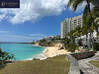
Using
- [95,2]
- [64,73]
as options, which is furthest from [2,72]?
[95,2]

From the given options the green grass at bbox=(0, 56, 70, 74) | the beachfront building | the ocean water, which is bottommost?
the ocean water

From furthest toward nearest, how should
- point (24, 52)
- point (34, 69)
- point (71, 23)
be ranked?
1. point (71, 23)
2. point (24, 52)
3. point (34, 69)

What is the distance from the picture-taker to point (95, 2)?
10281 mm

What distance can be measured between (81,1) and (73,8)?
3.25ft

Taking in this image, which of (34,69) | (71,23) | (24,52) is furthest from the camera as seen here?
(71,23)

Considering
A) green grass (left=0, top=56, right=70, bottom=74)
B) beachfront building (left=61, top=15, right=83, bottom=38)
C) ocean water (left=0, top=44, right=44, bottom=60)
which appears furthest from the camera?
beachfront building (left=61, top=15, right=83, bottom=38)

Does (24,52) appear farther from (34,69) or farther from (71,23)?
(71,23)

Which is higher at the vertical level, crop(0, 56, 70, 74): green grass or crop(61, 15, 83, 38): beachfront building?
crop(61, 15, 83, 38): beachfront building

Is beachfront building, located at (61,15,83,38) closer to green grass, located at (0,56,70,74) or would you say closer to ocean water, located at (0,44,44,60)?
ocean water, located at (0,44,44,60)

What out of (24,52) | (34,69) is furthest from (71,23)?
(34,69)

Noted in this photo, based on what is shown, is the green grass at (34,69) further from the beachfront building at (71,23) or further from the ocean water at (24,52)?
the beachfront building at (71,23)

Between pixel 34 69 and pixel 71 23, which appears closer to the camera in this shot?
pixel 34 69

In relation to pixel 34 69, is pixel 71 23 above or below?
above

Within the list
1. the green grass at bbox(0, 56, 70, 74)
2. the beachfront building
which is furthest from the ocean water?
the beachfront building
